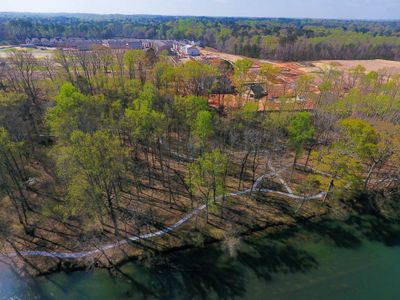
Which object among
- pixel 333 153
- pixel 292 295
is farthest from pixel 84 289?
pixel 333 153

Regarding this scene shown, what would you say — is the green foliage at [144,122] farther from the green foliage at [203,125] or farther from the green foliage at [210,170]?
the green foliage at [210,170]

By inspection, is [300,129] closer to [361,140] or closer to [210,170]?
[361,140]

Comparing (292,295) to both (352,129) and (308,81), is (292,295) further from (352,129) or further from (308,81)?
(308,81)

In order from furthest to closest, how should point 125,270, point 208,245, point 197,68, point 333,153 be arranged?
1. point 197,68
2. point 333,153
3. point 208,245
4. point 125,270

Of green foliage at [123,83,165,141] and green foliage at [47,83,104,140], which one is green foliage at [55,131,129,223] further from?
green foliage at [47,83,104,140]

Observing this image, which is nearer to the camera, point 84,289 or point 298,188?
point 84,289

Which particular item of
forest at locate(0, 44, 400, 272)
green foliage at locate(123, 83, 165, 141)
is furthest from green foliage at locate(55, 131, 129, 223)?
green foliage at locate(123, 83, 165, 141)

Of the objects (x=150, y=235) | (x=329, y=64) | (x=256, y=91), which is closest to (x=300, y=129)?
(x=150, y=235)

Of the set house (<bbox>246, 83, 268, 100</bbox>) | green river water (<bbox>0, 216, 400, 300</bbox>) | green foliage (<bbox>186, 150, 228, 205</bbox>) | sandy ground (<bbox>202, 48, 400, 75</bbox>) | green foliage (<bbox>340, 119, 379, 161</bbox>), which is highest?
green foliage (<bbox>340, 119, 379, 161</bbox>)
